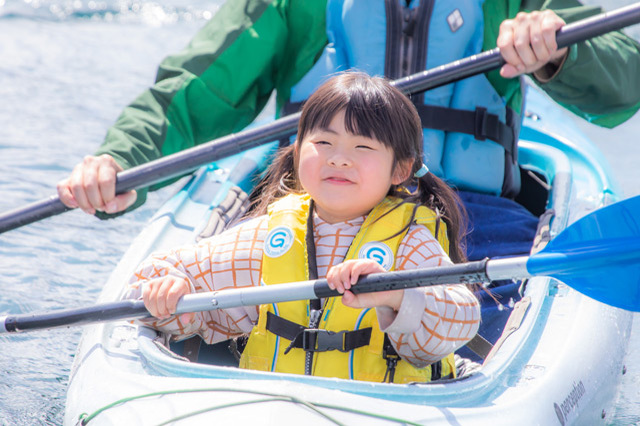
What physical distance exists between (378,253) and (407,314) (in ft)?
0.51

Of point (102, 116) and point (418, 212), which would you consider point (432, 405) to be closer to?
point (418, 212)

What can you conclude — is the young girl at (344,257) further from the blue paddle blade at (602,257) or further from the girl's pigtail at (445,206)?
the blue paddle blade at (602,257)

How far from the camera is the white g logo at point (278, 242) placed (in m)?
1.42

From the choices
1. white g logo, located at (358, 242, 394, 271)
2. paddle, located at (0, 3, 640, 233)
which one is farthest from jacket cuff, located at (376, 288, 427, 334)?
paddle, located at (0, 3, 640, 233)

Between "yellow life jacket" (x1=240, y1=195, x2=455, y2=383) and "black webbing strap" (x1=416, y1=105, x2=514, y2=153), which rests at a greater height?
"black webbing strap" (x1=416, y1=105, x2=514, y2=153)

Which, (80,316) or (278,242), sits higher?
(278,242)

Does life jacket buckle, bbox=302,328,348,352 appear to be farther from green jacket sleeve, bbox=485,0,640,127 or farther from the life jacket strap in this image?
green jacket sleeve, bbox=485,0,640,127

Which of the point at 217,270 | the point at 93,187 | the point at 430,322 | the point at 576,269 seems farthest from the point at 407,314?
the point at 93,187

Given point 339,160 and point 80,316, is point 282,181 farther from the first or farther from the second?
point 80,316

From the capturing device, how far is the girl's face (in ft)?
4.49

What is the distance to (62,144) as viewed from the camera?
13.4ft

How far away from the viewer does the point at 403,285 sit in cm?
119

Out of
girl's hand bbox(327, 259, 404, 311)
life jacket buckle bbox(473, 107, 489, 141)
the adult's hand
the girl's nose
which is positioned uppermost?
life jacket buckle bbox(473, 107, 489, 141)

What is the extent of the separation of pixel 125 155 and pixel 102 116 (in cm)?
287
